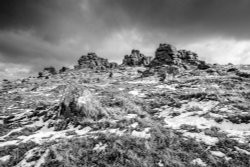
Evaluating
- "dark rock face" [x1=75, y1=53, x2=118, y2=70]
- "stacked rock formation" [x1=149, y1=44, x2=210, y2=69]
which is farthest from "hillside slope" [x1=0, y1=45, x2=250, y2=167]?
"dark rock face" [x1=75, y1=53, x2=118, y2=70]

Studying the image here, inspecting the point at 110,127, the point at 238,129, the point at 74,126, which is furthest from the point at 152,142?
the point at 74,126

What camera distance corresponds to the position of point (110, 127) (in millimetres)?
11453

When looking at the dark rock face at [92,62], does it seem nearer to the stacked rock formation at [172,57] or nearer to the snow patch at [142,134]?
the stacked rock formation at [172,57]

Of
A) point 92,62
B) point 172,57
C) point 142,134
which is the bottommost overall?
point 142,134

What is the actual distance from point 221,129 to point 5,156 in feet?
48.0

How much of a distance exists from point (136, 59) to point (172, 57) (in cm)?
5141

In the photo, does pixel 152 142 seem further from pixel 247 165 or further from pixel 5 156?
pixel 5 156

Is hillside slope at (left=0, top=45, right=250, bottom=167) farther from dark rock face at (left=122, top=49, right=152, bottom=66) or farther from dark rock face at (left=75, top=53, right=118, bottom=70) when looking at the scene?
dark rock face at (left=75, top=53, right=118, bottom=70)

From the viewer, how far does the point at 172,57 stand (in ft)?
247

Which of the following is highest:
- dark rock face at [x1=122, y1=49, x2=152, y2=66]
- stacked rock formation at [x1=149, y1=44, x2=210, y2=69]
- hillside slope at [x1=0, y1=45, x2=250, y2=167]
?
dark rock face at [x1=122, y1=49, x2=152, y2=66]

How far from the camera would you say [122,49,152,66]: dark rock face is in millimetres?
120438

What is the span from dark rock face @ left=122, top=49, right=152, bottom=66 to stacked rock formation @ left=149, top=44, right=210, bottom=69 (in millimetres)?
39350

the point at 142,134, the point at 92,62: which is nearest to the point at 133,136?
the point at 142,134

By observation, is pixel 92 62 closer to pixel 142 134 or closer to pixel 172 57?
pixel 172 57
